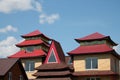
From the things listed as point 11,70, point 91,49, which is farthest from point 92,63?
point 11,70

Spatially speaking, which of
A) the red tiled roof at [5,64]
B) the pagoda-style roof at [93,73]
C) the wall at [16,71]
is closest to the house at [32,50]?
the wall at [16,71]

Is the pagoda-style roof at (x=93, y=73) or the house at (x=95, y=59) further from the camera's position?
the house at (x=95, y=59)

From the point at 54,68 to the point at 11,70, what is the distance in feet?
20.9

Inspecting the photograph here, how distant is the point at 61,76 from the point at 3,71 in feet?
27.8

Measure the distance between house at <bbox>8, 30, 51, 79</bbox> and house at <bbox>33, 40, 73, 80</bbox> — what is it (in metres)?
4.74

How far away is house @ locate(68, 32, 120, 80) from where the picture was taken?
43.9 m

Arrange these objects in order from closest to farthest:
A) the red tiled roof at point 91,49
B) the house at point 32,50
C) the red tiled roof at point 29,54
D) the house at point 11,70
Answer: the house at point 11,70
the red tiled roof at point 91,49
the house at point 32,50
the red tiled roof at point 29,54

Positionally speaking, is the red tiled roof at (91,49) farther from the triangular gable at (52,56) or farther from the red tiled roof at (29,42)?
the red tiled roof at (29,42)

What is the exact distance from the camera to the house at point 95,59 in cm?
4394

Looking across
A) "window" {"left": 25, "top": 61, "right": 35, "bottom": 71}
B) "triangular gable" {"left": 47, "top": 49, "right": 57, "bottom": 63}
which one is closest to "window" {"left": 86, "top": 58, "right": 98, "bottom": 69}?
"triangular gable" {"left": 47, "top": 49, "right": 57, "bottom": 63}

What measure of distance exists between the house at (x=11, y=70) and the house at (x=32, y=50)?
5963 millimetres

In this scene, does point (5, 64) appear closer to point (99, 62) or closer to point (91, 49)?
point (91, 49)

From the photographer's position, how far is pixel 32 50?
177 feet

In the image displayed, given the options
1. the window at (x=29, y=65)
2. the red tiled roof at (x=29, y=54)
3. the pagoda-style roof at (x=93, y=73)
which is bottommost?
the pagoda-style roof at (x=93, y=73)
